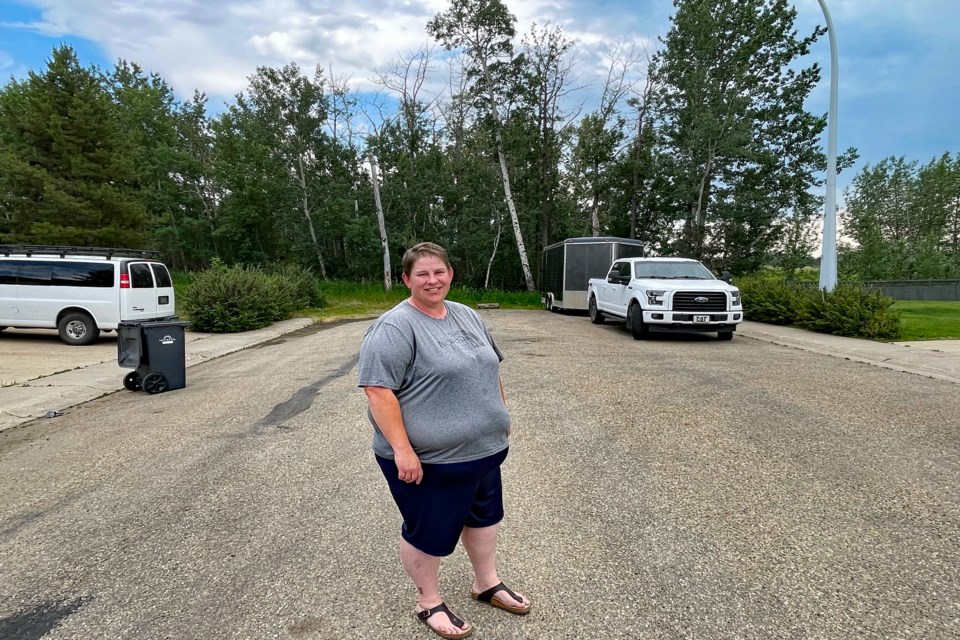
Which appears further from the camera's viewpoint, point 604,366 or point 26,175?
point 26,175

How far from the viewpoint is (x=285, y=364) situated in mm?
9391

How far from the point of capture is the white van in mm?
11289

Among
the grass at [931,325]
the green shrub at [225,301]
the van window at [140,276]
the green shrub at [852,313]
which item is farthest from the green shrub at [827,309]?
the van window at [140,276]

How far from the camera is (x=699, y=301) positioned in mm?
10977

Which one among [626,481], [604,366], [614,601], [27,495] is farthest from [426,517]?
[604,366]

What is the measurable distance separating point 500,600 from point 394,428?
103 centimetres

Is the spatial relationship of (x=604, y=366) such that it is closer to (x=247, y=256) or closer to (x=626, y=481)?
(x=626, y=481)

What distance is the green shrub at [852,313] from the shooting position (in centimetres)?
1095

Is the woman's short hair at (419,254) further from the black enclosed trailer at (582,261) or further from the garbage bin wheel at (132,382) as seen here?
the black enclosed trailer at (582,261)

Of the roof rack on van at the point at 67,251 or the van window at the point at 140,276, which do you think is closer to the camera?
the roof rack on van at the point at 67,251

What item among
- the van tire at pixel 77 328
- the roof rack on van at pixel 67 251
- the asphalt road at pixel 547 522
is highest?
the roof rack on van at pixel 67 251

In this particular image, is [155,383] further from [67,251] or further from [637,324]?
[637,324]

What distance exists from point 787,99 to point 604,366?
2695 centimetres

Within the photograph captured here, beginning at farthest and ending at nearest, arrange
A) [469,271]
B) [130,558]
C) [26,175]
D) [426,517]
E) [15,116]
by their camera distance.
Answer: [469,271] < [15,116] < [26,175] < [130,558] < [426,517]
